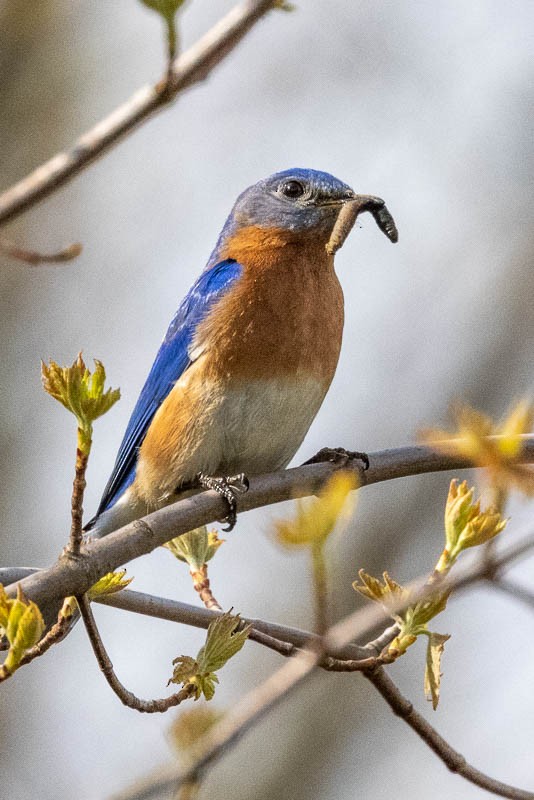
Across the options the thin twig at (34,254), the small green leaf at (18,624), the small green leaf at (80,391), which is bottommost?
the small green leaf at (18,624)

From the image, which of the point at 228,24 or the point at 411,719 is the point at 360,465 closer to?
the point at 411,719

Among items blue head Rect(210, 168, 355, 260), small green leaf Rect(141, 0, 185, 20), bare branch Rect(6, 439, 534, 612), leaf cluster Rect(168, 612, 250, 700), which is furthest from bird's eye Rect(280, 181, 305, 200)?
small green leaf Rect(141, 0, 185, 20)

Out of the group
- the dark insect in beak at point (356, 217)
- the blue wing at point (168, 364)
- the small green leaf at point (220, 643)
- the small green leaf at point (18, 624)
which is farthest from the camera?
the blue wing at point (168, 364)

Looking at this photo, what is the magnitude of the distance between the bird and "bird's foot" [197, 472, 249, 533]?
0.12m

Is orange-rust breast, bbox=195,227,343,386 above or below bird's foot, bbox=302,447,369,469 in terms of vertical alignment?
above

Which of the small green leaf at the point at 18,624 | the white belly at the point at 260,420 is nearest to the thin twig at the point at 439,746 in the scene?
the small green leaf at the point at 18,624

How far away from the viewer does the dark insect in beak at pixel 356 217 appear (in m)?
4.84

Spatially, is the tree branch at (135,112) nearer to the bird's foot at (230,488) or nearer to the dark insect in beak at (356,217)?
the bird's foot at (230,488)

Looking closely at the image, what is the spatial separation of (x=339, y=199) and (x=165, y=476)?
152 cm

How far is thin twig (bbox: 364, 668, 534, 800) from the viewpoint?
2949 mm

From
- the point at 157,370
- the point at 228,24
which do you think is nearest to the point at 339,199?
the point at 157,370

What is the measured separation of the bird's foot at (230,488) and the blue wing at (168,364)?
0.69 m

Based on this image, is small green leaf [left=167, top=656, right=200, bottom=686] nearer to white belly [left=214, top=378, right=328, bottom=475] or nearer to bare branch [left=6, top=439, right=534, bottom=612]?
bare branch [left=6, top=439, right=534, bottom=612]

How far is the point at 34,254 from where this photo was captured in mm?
2662
